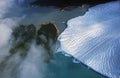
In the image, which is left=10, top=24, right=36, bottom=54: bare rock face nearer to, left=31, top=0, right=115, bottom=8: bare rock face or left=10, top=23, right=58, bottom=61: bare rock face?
left=10, top=23, right=58, bottom=61: bare rock face

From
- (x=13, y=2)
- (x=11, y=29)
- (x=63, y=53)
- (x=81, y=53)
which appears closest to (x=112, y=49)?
(x=81, y=53)

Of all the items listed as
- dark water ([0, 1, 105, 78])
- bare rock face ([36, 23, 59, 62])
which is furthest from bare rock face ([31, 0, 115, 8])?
bare rock face ([36, 23, 59, 62])

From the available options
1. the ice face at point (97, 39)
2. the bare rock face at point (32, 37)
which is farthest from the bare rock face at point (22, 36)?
the ice face at point (97, 39)

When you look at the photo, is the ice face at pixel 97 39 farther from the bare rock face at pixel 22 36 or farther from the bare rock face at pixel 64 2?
the bare rock face at pixel 22 36

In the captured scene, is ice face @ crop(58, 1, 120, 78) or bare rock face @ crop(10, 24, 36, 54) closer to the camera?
ice face @ crop(58, 1, 120, 78)

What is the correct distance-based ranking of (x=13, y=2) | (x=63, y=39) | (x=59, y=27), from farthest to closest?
(x=13, y=2), (x=59, y=27), (x=63, y=39)

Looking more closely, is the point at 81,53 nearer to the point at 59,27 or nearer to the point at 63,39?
the point at 63,39

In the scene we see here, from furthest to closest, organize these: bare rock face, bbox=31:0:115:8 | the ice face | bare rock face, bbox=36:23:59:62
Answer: bare rock face, bbox=31:0:115:8, bare rock face, bbox=36:23:59:62, the ice face

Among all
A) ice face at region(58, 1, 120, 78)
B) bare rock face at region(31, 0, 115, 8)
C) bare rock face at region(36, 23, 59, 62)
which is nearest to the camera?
ice face at region(58, 1, 120, 78)
